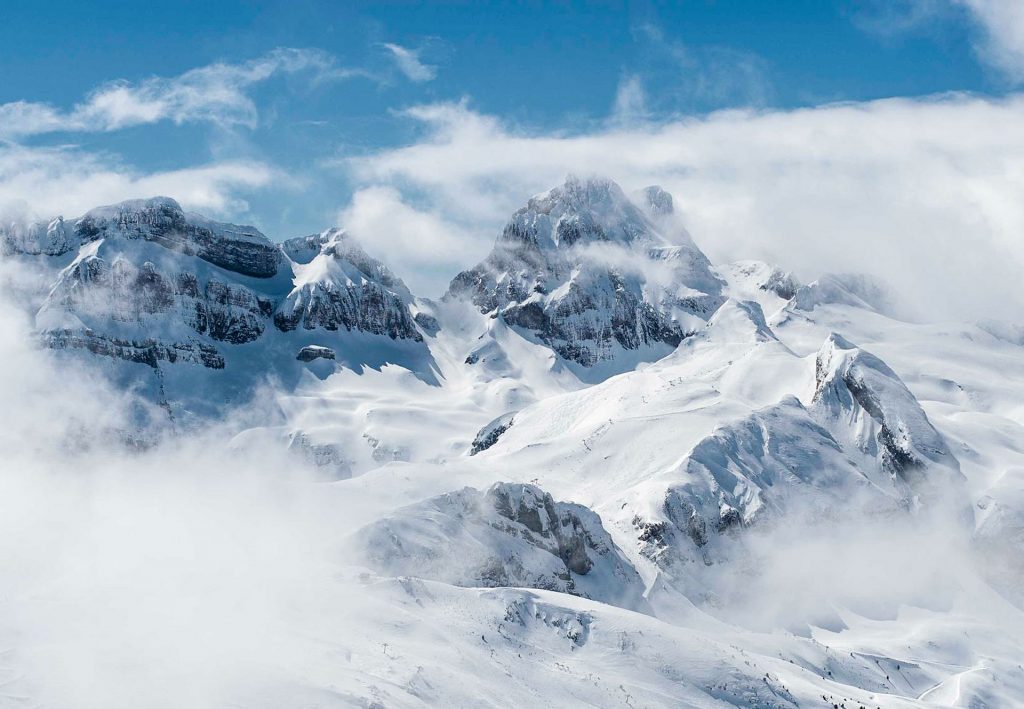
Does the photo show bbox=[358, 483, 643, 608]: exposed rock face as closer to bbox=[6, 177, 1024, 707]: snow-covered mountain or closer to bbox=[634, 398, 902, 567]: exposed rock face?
bbox=[6, 177, 1024, 707]: snow-covered mountain

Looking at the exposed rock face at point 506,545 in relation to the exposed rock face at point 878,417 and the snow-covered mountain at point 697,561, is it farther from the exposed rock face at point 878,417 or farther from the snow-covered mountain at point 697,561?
the exposed rock face at point 878,417

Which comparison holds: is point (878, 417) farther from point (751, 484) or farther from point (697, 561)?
point (697, 561)

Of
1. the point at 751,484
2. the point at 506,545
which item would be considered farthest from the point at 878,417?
the point at 506,545

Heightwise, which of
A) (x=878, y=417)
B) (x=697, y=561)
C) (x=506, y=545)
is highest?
(x=878, y=417)

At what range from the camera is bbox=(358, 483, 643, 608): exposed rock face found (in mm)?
103562

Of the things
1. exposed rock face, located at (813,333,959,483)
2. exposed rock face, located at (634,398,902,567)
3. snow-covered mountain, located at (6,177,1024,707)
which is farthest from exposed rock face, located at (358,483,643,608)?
exposed rock face, located at (813,333,959,483)

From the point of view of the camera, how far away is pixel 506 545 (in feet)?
371

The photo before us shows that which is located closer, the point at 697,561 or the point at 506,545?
the point at 506,545

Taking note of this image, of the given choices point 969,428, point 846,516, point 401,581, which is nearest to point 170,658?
point 401,581

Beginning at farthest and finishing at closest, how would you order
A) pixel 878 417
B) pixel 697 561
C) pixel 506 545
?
1. pixel 878 417
2. pixel 697 561
3. pixel 506 545

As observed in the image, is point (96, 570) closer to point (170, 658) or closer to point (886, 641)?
point (170, 658)

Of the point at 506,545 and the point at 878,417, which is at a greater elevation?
the point at 878,417

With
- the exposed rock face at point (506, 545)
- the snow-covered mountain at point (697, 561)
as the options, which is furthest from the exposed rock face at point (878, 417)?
the exposed rock face at point (506, 545)

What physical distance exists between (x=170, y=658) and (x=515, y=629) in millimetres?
30097
